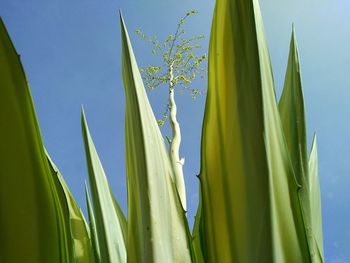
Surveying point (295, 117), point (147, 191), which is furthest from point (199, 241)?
point (295, 117)

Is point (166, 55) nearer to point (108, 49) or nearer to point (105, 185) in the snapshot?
point (105, 185)

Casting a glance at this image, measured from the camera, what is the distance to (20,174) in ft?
0.87

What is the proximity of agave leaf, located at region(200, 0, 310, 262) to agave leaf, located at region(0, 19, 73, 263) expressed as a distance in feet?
0.36

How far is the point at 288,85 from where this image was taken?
0.45 m

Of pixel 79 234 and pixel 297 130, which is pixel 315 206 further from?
pixel 79 234

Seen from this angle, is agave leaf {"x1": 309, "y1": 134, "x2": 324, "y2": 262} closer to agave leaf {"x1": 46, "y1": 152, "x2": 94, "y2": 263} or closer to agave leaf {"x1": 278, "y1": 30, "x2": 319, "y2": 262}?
agave leaf {"x1": 278, "y1": 30, "x2": 319, "y2": 262}

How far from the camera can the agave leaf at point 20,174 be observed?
261 millimetres

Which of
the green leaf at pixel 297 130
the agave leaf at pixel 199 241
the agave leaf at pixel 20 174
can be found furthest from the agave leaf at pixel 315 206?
the agave leaf at pixel 20 174

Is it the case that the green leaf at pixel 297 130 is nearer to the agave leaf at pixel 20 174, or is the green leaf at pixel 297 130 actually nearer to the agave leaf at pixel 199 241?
the agave leaf at pixel 199 241

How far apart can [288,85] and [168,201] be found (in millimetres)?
206

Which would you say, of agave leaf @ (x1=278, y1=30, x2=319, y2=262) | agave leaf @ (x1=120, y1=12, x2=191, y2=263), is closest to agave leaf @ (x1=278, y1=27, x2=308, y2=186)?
agave leaf @ (x1=278, y1=30, x2=319, y2=262)

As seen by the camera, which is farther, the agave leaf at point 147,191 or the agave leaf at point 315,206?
the agave leaf at point 315,206

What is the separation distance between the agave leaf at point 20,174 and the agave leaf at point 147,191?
6cm

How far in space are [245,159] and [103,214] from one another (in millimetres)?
217
